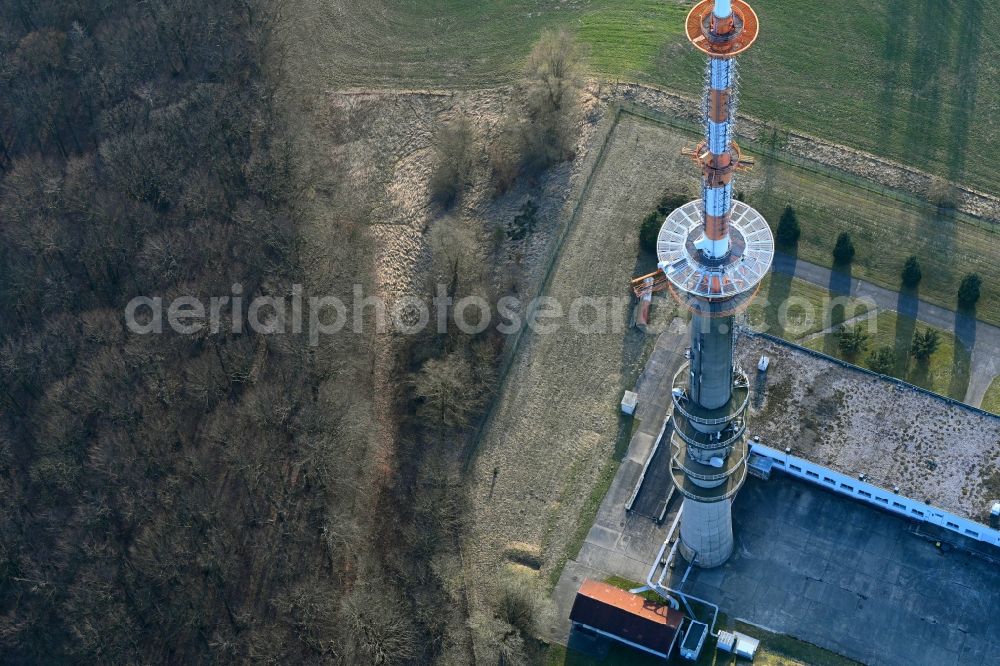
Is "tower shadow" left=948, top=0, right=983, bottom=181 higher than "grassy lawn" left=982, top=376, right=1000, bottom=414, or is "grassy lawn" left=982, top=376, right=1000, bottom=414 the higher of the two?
"tower shadow" left=948, top=0, right=983, bottom=181

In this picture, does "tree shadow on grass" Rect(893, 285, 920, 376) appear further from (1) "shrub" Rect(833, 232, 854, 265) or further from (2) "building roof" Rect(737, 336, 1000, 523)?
(2) "building roof" Rect(737, 336, 1000, 523)

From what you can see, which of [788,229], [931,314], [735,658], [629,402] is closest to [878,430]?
[931,314]

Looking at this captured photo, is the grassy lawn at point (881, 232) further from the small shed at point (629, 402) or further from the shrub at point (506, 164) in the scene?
the shrub at point (506, 164)

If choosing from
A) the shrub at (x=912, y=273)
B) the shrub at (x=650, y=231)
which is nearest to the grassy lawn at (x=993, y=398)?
the shrub at (x=912, y=273)

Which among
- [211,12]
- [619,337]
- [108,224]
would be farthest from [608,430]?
[211,12]

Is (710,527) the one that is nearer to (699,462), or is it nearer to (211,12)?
(699,462)

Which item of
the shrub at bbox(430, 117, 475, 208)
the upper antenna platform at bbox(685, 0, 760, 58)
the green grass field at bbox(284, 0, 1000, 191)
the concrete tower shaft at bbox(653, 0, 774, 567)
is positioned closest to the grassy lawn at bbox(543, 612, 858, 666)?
the concrete tower shaft at bbox(653, 0, 774, 567)
